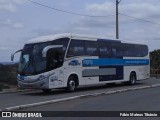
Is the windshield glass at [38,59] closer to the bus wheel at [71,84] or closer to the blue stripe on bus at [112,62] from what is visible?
the bus wheel at [71,84]

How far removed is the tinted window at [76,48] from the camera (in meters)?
24.0

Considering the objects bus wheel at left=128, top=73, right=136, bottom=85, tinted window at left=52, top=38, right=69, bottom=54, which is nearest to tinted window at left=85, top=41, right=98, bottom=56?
tinted window at left=52, top=38, right=69, bottom=54

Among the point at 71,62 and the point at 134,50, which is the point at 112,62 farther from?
the point at 71,62

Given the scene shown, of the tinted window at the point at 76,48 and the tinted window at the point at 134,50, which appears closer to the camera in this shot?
the tinted window at the point at 76,48

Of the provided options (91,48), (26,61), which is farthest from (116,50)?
(26,61)

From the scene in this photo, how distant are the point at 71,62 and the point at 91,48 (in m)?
2.24

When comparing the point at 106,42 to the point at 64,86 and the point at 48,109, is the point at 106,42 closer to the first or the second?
the point at 64,86

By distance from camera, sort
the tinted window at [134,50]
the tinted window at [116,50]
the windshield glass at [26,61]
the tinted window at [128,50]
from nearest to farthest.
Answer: the windshield glass at [26,61] → the tinted window at [116,50] → the tinted window at [128,50] → the tinted window at [134,50]

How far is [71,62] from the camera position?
24078 millimetres

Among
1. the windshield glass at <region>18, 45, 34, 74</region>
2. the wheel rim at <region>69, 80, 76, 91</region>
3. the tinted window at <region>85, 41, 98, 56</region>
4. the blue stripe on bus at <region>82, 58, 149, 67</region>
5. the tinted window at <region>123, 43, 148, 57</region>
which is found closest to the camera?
the windshield glass at <region>18, 45, 34, 74</region>

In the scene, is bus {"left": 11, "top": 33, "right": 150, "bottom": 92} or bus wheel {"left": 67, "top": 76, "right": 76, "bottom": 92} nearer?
bus {"left": 11, "top": 33, "right": 150, "bottom": 92}

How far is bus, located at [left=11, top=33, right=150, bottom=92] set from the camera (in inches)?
896

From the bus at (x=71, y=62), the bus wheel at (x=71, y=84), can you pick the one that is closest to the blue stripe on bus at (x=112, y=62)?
the bus at (x=71, y=62)

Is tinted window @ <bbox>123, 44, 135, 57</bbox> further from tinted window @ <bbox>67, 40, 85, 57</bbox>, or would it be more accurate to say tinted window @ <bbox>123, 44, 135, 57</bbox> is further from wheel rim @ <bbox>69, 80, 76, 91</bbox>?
wheel rim @ <bbox>69, 80, 76, 91</bbox>
